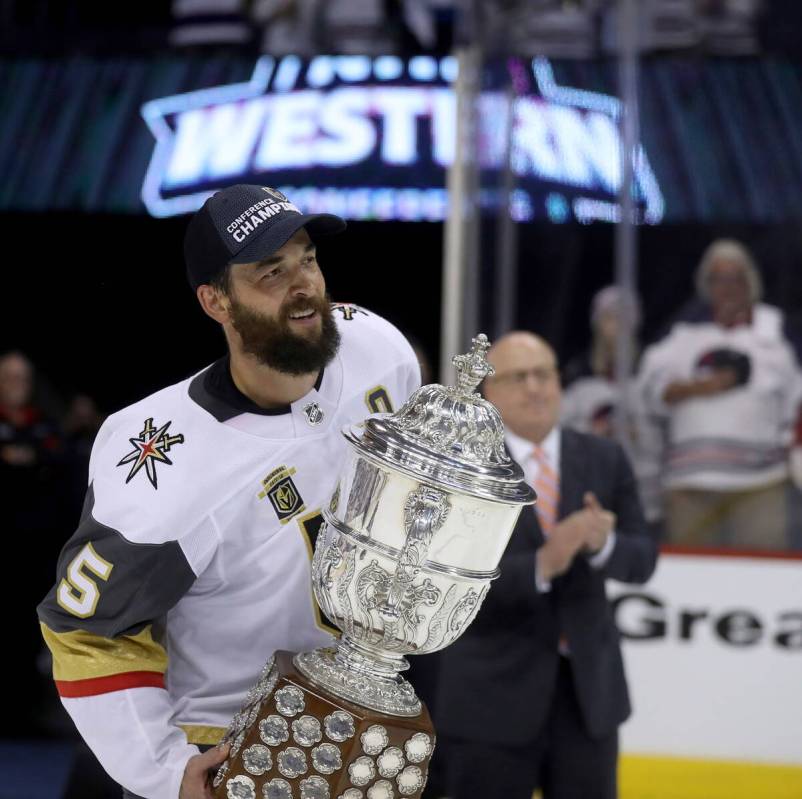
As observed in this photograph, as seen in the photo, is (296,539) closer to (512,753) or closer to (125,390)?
(512,753)

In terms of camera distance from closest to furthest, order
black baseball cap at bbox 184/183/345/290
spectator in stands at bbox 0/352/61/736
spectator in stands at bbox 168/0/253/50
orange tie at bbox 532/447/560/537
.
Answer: black baseball cap at bbox 184/183/345/290 < orange tie at bbox 532/447/560/537 < spectator in stands at bbox 0/352/61/736 < spectator in stands at bbox 168/0/253/50

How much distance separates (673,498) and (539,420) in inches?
65.5

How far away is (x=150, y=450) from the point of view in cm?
199

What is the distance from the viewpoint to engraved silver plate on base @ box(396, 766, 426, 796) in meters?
1.81

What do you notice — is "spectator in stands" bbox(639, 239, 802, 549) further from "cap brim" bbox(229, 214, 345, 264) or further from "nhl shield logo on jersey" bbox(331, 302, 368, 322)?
"cap brim" bbox(229, 214, 345, 264)

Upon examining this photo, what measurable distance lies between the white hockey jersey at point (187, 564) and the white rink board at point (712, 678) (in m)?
2.18

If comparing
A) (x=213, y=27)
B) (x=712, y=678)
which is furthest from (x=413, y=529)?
(x=213, y=27)

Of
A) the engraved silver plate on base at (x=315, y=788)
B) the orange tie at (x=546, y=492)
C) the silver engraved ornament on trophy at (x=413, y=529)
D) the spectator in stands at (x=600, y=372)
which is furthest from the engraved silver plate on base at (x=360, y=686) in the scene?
the spectator in stands at (x=600, y=372)

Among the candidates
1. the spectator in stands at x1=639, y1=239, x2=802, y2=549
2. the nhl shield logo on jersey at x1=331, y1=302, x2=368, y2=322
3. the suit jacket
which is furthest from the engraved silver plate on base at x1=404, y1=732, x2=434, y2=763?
the spectator in stands at x1=639, y1=239, x2=802, y2=549

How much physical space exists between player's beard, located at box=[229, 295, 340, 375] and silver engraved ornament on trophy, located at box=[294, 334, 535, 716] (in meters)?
0.19

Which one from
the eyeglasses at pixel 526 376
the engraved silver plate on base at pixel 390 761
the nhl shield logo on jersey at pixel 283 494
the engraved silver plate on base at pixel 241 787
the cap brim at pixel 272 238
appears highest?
the eyeglasses at pixel 526 376

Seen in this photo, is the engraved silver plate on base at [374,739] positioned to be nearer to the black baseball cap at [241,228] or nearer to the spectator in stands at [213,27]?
the black baseball cap at [241,228]

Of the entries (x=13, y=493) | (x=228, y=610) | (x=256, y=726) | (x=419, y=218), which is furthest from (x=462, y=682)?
(x=419, y=218)

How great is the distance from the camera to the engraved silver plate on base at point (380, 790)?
1.79 meters
